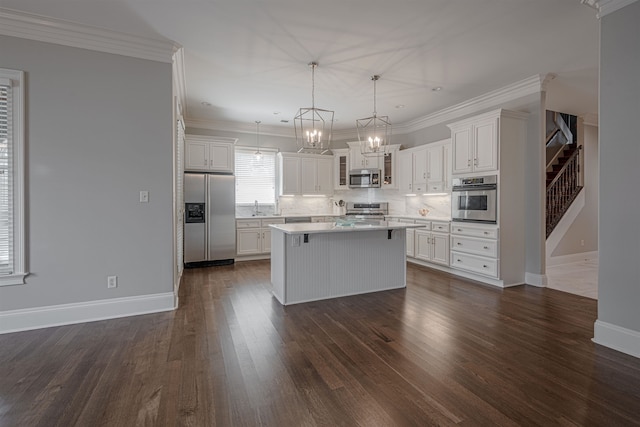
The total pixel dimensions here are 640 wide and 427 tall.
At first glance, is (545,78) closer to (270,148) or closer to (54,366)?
(270,148)

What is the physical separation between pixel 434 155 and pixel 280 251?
3.63m

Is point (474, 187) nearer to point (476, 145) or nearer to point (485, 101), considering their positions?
point (476, 145)

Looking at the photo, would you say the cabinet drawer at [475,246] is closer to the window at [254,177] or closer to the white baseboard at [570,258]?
the white baseboard at [570,258]

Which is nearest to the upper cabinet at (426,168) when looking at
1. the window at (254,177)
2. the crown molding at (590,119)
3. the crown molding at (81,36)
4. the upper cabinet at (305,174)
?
the upper cabinet at (305,174)

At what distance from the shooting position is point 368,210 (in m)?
7.13

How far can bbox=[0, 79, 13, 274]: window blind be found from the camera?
2881mm

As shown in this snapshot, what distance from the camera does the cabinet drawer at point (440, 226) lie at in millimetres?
5219

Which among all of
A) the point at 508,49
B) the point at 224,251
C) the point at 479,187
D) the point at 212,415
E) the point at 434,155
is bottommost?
the point at 212,415

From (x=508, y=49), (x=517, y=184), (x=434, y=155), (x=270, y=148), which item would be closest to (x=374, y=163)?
(x=434, y=155)

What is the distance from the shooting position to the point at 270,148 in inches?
279

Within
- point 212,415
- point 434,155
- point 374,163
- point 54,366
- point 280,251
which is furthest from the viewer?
point 374,163

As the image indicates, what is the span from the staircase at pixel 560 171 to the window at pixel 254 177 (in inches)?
229

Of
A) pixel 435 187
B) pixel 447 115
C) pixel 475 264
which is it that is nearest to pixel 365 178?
pixel 435 187

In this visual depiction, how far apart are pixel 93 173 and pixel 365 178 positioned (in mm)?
4983
